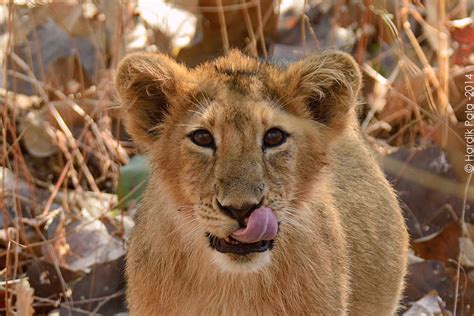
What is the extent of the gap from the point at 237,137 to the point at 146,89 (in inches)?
23.0

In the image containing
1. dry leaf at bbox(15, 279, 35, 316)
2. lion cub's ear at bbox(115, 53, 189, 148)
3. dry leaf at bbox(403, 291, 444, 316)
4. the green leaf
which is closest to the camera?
lion cub's ear at bbox(115, 53, 189, 148)

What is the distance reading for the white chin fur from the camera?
369 centimetres

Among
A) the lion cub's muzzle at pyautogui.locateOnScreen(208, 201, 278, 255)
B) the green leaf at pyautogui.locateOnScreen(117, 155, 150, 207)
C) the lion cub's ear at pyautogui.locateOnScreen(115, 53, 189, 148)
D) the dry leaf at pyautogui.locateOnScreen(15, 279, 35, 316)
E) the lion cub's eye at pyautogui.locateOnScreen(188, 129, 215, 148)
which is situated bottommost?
the dry leaf at pyautogui.locateOnScreen(15, 279, 35, 316)

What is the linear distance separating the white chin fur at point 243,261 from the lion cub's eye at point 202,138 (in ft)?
1.34

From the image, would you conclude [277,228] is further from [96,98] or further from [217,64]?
[96,98]

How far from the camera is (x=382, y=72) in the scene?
7426mm

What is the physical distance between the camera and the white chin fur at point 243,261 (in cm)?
369

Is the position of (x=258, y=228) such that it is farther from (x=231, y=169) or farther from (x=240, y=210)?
(x=231, y=169)

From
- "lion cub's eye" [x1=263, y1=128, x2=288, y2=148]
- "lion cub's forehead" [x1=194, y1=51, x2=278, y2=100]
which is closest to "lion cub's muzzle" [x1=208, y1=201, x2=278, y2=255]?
"lion cub's eye" [x1=263, y1=128, x2=288, y2=148]

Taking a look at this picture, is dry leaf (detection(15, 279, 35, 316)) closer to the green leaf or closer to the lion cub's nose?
the green leaf

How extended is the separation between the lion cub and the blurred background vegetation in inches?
37.4

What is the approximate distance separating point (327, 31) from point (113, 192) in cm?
235

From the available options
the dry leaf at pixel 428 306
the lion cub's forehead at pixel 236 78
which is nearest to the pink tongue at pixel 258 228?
the lion cub's forehead at pixel 236 78

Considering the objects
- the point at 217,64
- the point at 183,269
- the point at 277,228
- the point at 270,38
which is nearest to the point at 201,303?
the point at 183,269
